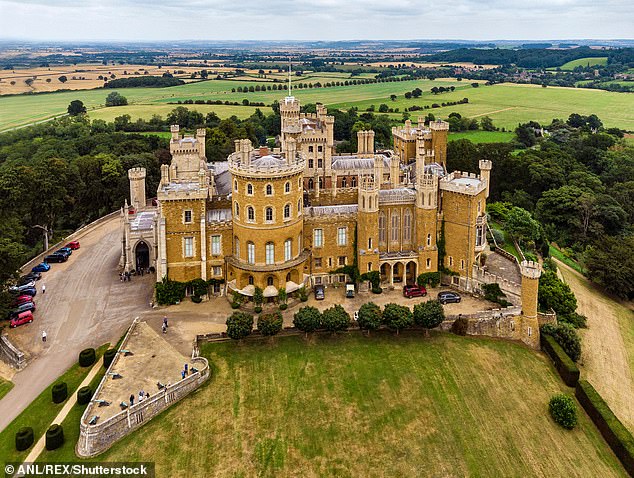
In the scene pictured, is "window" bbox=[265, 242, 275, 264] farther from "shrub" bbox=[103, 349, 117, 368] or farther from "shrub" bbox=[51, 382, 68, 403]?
"shrub" bbox=[51, 382, 68, 403]

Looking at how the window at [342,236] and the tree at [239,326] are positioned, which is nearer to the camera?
the tree at [239,326]

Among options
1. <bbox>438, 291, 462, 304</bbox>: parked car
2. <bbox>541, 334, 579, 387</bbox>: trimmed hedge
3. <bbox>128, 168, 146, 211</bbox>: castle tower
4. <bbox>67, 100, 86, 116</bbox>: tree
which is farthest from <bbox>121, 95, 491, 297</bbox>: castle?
<bbox>67, 100, 86, 116</bbox>: tree

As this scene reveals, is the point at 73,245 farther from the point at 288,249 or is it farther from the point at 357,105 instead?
the point at 357,105

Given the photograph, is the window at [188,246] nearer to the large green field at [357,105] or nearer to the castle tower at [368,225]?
the castle tower at [368,225]

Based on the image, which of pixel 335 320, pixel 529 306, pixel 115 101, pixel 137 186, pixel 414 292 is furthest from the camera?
pixel 115 101

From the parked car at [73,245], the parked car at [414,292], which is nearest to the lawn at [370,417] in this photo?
the parked car at [414,292]

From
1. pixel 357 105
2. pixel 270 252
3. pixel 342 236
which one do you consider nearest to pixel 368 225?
pixel 342 236
